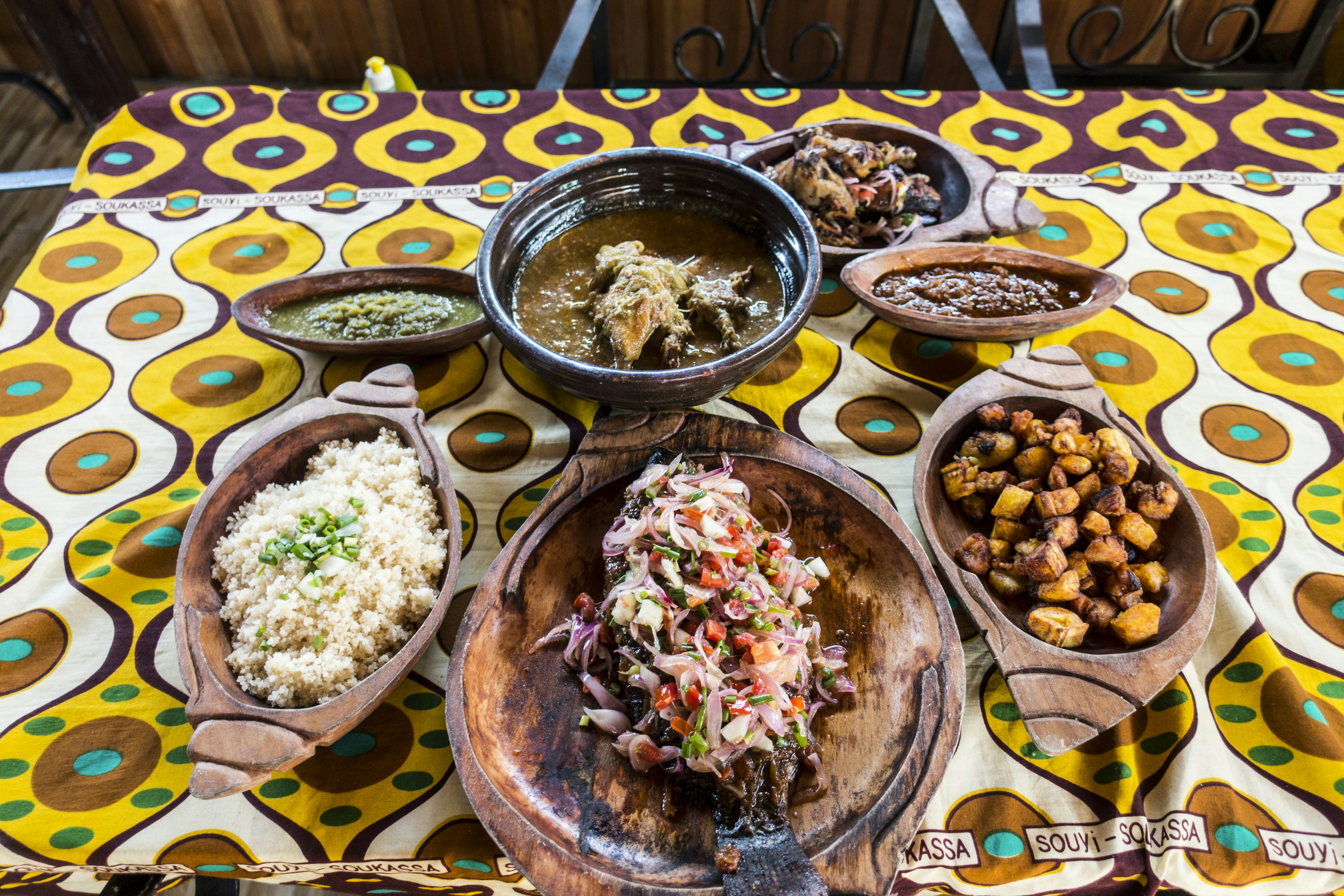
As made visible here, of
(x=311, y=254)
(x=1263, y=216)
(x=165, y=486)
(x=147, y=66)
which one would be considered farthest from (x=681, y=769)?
(x=147, y=66)

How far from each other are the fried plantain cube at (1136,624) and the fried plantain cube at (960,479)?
1.35 feet

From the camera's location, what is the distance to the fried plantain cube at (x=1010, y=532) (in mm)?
1685

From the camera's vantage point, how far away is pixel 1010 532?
66.3 inches

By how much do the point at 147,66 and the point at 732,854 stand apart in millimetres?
7108

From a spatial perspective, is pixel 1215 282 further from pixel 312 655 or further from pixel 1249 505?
pixel 312 655

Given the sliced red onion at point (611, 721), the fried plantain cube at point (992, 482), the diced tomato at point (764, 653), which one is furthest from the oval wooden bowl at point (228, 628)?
the fried plantain cube at point (992, 482)

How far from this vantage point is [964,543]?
5.46 feet

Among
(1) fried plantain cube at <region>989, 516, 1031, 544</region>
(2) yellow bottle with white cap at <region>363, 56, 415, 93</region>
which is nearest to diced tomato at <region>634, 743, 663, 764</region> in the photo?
(1) fried plantain cube at <region>989, 516, 1031, 544</region>

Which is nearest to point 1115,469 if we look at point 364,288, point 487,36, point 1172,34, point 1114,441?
point 1114,441

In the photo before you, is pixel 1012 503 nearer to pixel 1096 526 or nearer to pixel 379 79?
pixel 1096 526

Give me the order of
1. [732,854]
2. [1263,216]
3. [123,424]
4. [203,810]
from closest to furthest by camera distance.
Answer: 1. [732,854]
2. [203,810]
3. [123,424]
4. [1263,216]

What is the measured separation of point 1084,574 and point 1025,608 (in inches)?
6.1

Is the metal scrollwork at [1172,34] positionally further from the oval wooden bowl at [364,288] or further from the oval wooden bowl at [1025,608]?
the oval wooden bowl at [364,288]

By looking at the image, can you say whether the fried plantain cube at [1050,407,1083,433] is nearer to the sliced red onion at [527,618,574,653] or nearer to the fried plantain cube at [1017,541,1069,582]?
the fried plantain cube at [1017,541,1069,582]
